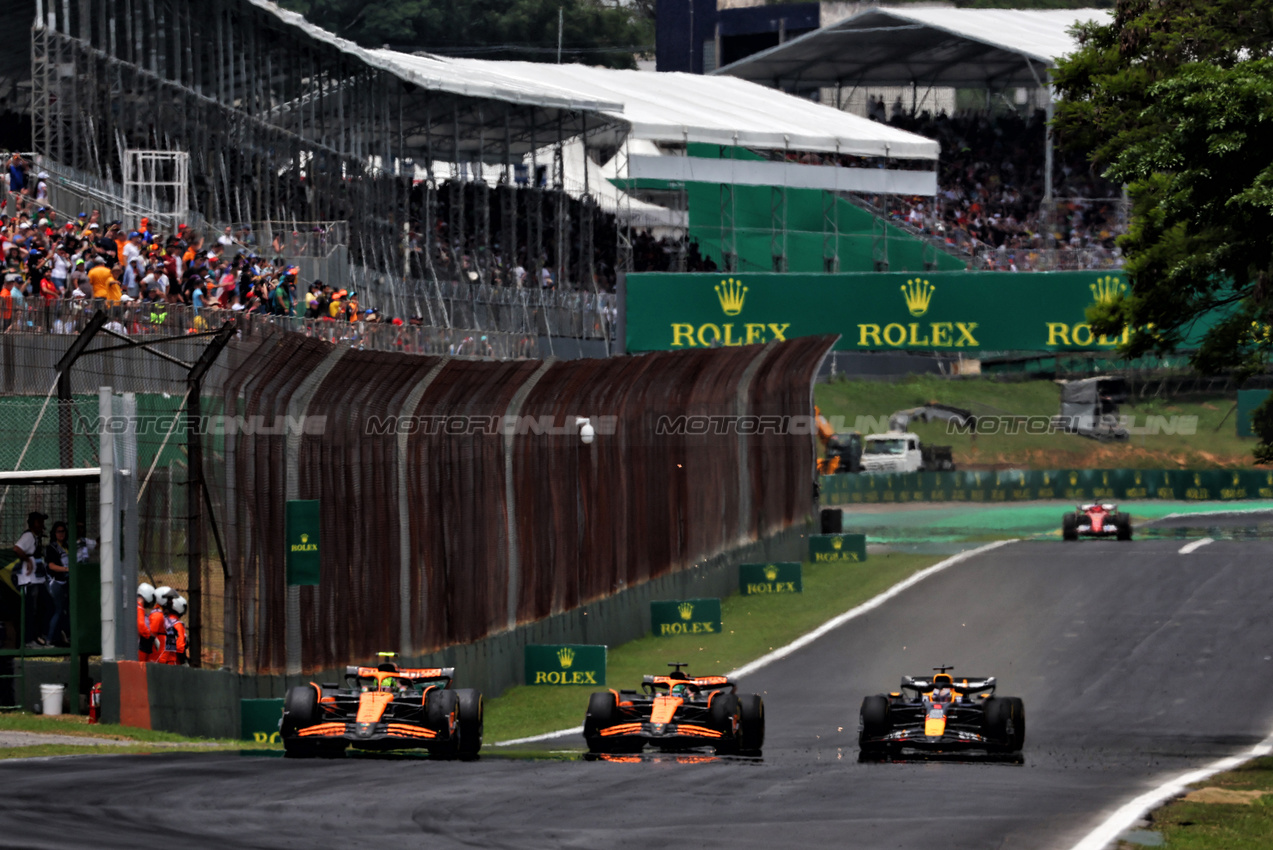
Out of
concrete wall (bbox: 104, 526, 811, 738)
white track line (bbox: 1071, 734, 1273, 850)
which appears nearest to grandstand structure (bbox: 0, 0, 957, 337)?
concrete wall (bbox: 104, 526, 811, 738)

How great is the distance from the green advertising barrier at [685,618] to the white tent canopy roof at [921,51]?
137 feet

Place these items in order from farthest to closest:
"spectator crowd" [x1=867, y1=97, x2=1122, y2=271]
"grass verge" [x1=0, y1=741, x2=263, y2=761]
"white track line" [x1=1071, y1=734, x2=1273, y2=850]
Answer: "spectator crowd" [x1=867, y1=97, x2=1122, y2=271], "grass verge" [x1=0, y1=741, x2=263, y2=761], "white track line" [x1=1071, y1=734, x2=1273, y2=850]

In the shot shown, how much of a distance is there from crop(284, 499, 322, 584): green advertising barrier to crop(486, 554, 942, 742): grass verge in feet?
9.37

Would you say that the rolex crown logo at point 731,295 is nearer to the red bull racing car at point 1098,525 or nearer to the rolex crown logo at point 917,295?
the rolex crown logo at point 917,295

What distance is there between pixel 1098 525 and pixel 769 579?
879 centimetres

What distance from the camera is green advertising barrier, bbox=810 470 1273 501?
152 ft

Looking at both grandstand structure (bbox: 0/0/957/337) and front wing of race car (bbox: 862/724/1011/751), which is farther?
grandstand structure (bbox: 0/0/957/337)

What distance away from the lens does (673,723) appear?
52.4ft

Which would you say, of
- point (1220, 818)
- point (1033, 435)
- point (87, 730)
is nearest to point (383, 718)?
point (87, 730)

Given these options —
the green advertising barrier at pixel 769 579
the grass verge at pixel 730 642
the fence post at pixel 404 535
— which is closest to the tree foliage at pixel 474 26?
the grass verge at pixel 730 642

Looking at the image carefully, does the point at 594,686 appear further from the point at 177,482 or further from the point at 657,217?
the point at 657,217

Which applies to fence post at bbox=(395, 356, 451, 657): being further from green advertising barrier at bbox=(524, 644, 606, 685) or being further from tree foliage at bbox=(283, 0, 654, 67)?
tree foliage at bbox=(283, 0, 654, 67)

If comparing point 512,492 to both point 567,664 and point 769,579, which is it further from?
point 769,579

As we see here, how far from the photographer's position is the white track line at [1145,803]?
10.6 meters
